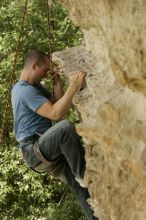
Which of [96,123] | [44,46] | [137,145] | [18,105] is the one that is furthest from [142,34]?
[44,46]

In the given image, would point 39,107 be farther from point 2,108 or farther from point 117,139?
point 2,108

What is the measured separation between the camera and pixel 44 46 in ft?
37.4


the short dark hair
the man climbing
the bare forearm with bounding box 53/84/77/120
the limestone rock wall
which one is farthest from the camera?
the short dark hair

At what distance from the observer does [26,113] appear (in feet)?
17.1

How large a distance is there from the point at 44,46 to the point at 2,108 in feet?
5.75

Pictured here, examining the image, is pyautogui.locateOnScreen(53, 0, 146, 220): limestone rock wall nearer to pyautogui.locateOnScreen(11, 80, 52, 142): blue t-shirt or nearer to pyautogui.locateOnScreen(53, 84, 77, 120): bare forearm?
pyautogui.locateOnScreen(53, 84, 77, 120): bare forearm

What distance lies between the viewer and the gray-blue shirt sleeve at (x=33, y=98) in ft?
16.5

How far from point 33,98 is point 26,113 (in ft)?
0.75

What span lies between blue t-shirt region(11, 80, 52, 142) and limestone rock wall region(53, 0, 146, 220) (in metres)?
0.42

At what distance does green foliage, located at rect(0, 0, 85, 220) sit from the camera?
37.2ft

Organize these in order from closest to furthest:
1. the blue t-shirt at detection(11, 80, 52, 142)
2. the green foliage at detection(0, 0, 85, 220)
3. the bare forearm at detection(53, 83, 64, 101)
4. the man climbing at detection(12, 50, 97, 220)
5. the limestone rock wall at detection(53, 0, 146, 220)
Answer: the limestone rock wall at detection(53, 0, 146, 220) → the man climbing at detection(12, 50, 97, 220) → the blue t-shirt at detection(11, 80, 52, 142) → the bare forearm at detection(53, 83, 64, 101) → the green foliage at detection(0, 0, 85, 220)

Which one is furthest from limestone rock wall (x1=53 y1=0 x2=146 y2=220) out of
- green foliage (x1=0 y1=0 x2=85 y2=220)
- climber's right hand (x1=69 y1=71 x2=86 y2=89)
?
green foliage (x1=0 y1=0 x2=85 y2=220)

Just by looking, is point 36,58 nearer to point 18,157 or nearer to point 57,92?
point 57,92

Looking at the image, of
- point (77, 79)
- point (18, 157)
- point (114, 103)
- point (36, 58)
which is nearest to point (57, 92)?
point (36, 58)
